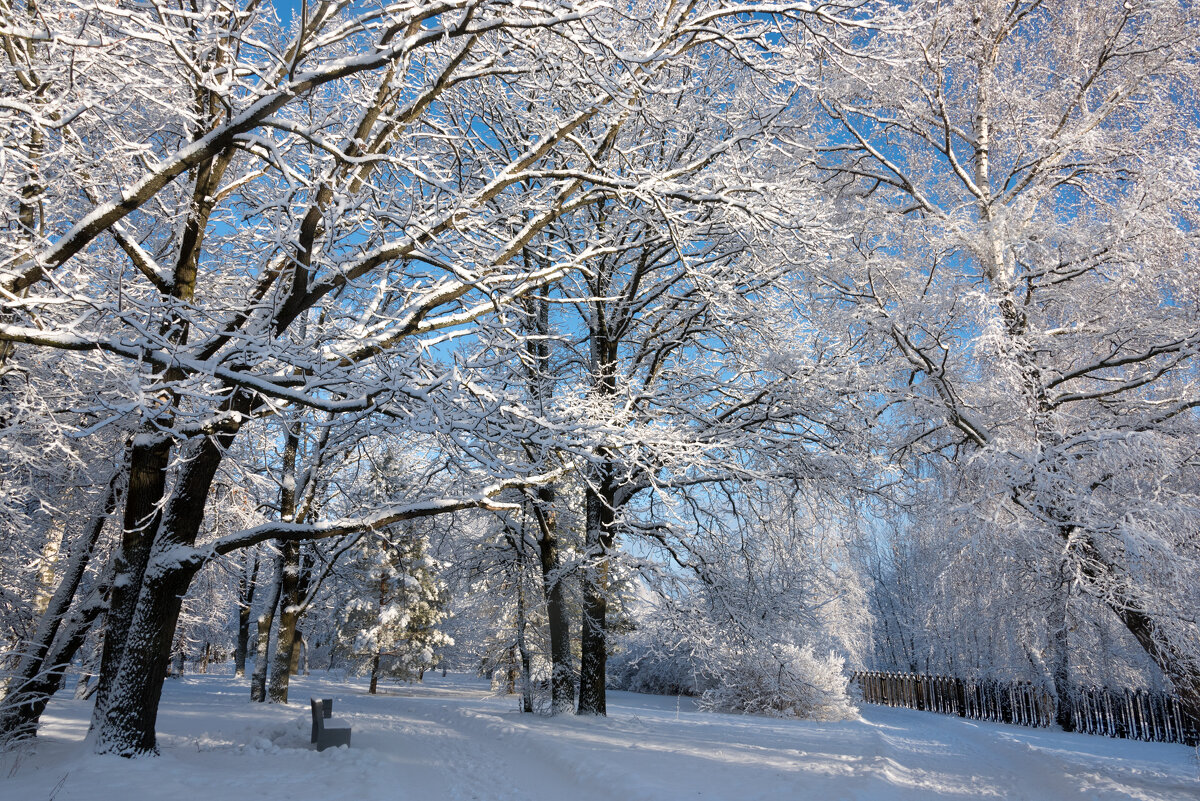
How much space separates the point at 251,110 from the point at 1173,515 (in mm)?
9657

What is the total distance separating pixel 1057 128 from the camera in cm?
1046

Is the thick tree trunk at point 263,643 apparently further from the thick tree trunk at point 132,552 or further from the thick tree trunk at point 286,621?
the thick tree trunk at point 132,552

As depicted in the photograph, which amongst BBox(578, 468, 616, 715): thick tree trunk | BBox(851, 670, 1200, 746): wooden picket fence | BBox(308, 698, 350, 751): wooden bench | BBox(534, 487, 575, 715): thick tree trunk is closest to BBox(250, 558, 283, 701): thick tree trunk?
BBox(308, 698, 350, 751): wooden bench

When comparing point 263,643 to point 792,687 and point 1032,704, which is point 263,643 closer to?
point 792,687

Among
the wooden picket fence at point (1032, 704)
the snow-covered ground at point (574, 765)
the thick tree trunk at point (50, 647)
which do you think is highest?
the thick tree trunk at point (50, 647)

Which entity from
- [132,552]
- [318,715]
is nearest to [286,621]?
[318,715]

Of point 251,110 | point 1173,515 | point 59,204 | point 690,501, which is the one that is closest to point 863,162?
point 690,501

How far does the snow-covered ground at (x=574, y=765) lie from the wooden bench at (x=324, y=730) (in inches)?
10.6

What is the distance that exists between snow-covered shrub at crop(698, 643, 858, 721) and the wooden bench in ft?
34.5

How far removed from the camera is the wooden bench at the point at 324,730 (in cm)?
A: 973

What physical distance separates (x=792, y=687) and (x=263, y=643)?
13.5 m

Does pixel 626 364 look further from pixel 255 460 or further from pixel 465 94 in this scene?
pixel 255 460

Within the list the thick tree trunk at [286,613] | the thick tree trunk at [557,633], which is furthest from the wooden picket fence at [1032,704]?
the thick tree trunk at [286,613]

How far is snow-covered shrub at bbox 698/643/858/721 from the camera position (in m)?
18.0
